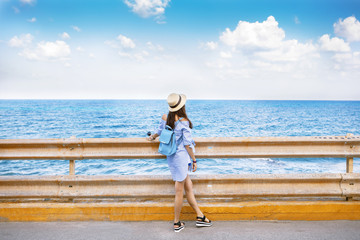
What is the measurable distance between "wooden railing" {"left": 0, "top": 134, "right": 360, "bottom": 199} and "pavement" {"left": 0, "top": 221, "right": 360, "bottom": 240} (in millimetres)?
355

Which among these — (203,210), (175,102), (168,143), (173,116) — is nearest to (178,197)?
(203,210)

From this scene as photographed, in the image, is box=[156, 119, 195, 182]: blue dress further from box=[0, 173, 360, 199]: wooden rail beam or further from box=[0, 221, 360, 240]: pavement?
box=[0, 221, 360, 240]: pavement

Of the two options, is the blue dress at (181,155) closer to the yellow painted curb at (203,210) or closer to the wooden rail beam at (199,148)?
the wooden rail beam at (199,148)

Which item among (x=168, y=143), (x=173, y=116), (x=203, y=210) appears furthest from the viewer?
(x=203, y=210)

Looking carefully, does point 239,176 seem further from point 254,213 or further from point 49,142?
point 49,142

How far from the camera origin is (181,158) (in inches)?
137

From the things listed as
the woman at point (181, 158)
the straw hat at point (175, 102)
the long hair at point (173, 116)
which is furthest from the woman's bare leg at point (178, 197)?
the straw hat at point (175, 102)

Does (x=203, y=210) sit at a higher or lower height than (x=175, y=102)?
lower

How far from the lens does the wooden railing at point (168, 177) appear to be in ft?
12.1

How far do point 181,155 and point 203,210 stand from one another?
79 centimetres

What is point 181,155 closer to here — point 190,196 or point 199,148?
point 199,148

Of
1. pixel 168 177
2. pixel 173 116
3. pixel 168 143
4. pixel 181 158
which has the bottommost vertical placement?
pixel 168 177

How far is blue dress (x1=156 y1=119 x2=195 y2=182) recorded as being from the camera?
3.44 m

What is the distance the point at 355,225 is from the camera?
3.48 meters
